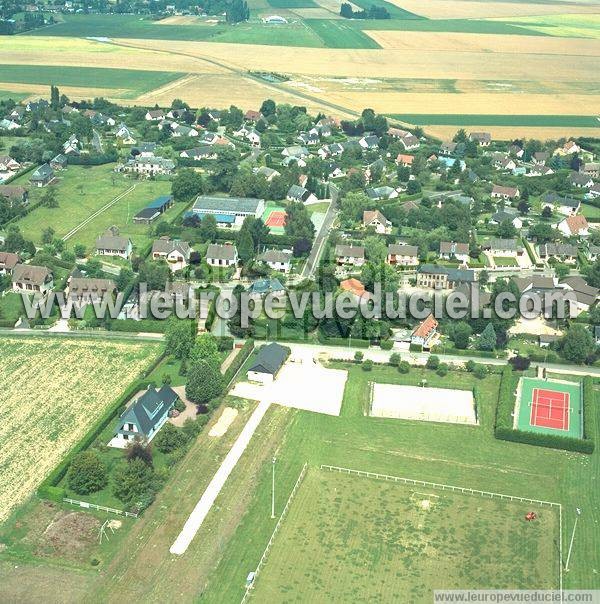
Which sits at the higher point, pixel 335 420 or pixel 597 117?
pixel 597 117

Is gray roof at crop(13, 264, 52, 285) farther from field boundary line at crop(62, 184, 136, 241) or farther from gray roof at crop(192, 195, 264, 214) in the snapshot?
gray roof at crop(192, 195, 264, 214)

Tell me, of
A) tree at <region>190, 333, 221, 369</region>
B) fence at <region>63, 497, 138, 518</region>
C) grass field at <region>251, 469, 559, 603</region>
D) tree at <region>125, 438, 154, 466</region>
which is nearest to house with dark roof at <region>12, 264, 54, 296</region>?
tree at <region>190, 333, 221, 369</region>

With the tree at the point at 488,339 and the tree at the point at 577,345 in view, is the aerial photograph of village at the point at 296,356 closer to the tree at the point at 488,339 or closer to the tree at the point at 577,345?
the tree at the point at 577,345

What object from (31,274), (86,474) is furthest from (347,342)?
(31,274)

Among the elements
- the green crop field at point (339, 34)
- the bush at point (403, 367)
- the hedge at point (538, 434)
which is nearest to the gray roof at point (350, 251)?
the bush at point (403, 367)

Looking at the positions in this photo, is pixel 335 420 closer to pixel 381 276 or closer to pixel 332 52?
pixel 381 276

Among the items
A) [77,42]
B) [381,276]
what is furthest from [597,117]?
[77,42]
